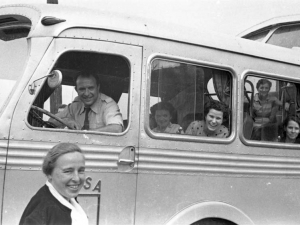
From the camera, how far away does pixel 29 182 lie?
13.9 ft

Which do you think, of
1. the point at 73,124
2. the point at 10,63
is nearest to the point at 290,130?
the point at 73,124

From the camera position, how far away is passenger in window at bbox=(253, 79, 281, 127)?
5.65 m

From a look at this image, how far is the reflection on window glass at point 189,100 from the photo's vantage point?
4.96m

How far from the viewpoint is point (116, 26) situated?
4781 millimetres

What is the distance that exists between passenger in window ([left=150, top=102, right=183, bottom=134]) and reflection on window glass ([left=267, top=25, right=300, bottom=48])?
3.42 meters

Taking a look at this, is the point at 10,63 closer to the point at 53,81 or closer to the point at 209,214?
the point at 53,81

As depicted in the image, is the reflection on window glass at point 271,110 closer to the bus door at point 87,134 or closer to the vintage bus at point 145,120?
the vintage bus at point 145,120

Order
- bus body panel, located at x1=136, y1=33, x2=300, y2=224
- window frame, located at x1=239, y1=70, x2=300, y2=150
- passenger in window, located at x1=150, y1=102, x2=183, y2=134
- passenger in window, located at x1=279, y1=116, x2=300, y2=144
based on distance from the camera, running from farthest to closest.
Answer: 1. passenger in window, located at x1=279, y1=116, x2=300, y2=144
2. window frame, located at x1=239, y1=70, x2=300, y2=150
3. passenger in window, located at x1=150, y1=102, x2=183, y2=134
4. bus body panel, located at x1=136, y1=33, x2=300, y2=224

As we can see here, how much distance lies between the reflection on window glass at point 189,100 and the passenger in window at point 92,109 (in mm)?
381

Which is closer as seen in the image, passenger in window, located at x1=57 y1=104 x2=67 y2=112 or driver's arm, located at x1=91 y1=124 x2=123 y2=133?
passenger in window, located at x1=57 y1=104 x2=67 y2=112

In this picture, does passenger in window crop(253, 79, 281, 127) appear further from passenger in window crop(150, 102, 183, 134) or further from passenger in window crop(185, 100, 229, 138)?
passenger in window crop(150, 102, 183, 134)

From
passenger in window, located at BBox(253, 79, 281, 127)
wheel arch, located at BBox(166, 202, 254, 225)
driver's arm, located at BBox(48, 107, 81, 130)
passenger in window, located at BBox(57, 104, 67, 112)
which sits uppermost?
passenger in window, located at BBox(253, 79, 281, 127)

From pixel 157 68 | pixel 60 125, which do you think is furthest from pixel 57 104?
pixel 157 68

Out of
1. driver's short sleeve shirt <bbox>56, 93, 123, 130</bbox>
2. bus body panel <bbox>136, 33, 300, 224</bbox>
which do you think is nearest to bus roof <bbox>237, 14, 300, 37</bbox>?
bus body panel <bbox>136, 33, 300, 224</bbox>
